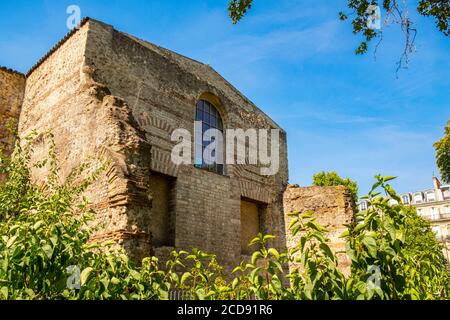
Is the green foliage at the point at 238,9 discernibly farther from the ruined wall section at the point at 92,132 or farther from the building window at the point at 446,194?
the building window at the point at 446,194

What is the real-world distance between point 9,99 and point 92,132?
17.2 feet

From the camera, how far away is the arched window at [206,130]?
11.0 metres

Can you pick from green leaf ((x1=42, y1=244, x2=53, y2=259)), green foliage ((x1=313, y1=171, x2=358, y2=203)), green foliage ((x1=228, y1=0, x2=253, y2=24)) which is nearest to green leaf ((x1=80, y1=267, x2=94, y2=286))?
green leaf ((x1=42, y1=244, x2=53, y2=259))

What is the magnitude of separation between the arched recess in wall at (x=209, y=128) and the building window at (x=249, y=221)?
1600mm

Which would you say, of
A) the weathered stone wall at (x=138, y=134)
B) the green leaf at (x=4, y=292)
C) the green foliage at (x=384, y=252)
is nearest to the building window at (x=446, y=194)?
the weathered stone wall at (x=138, y=134)

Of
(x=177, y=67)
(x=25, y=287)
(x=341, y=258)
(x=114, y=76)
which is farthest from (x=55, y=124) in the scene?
(x=341, y=258)

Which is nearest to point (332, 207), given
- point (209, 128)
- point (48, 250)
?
point (209, 128)

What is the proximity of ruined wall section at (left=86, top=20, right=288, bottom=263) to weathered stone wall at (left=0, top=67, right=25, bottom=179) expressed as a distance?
3.60m

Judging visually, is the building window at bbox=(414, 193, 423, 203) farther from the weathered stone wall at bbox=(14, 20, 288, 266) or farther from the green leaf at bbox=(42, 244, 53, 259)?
the green leaf at bbox=(42, 244, 53, 259)

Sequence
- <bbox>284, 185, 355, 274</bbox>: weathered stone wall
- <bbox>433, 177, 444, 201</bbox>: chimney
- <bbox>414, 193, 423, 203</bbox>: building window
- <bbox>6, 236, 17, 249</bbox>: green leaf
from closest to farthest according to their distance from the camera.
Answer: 1. <bbox>6, 236, 17, 249</bbox>: green leaf
2. <bbox>284, 185, 355, 274</bbox>: weathered stone wall
3. <bbox>433, 177, 444, 201</bbox>: chimney
4. <bbox>414, 193, 423, 203</bbox>: building window

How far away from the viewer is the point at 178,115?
Answer: 10.4 metres

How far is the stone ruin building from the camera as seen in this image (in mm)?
6012
